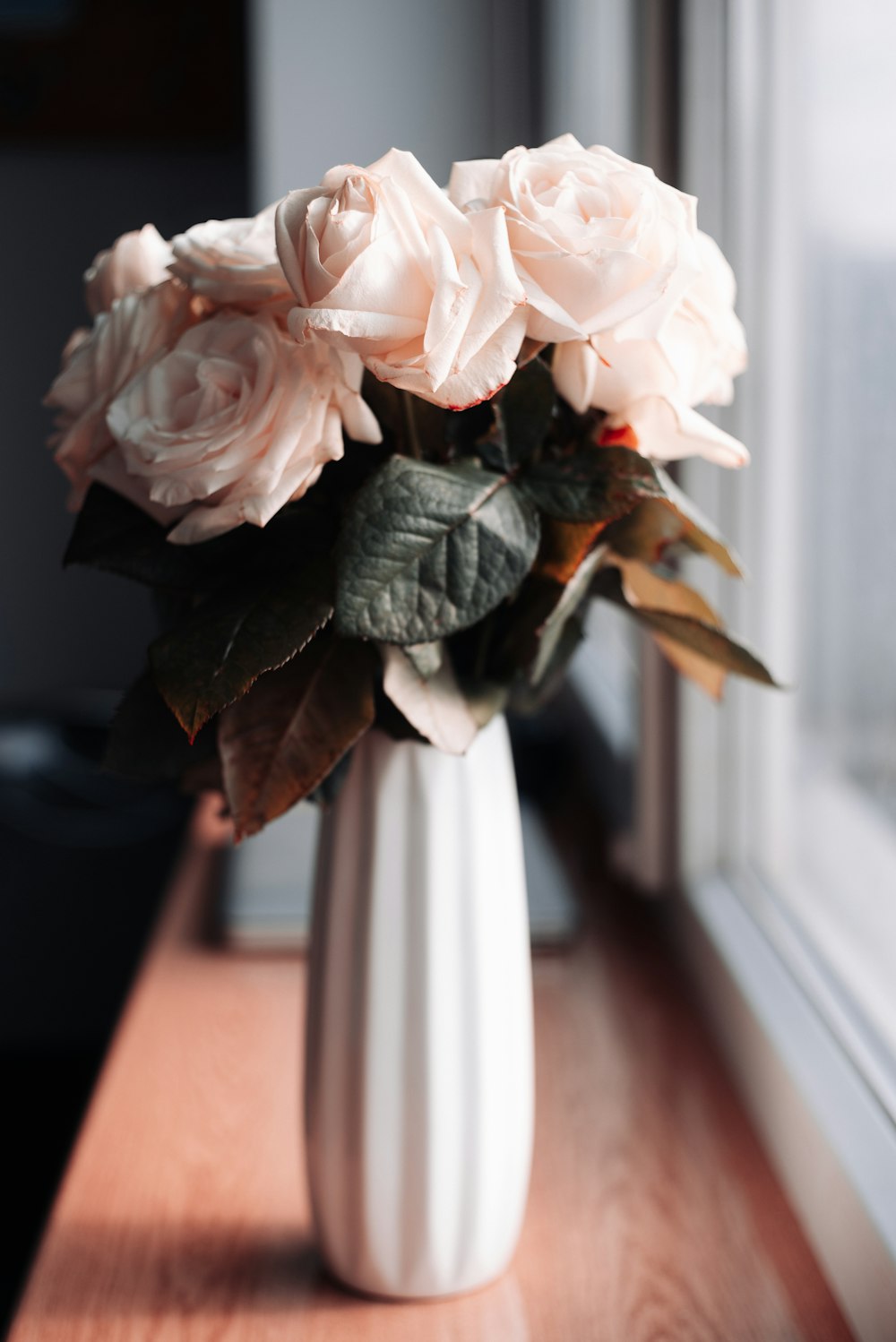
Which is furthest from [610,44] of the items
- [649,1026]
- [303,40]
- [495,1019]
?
[495,1019]

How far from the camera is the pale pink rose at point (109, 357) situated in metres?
0.46

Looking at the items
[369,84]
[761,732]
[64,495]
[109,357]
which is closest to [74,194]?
[64,495]

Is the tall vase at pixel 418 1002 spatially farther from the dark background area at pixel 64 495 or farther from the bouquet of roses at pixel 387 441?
the dark background area at pixel 64 495

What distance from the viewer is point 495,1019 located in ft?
1.78

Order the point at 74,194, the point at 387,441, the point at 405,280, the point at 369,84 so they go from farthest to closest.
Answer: the point at 74,194
the point at 369,84
the point at 387,441
the point at 405,280

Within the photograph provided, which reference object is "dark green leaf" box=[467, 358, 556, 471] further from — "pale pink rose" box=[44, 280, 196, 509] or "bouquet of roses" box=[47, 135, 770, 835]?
"pale pink rose" box=[44, 280, 196, 509]

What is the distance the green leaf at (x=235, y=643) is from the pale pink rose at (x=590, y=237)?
0.12 m

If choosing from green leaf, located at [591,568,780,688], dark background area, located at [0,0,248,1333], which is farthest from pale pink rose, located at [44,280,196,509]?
dark background area, located at [0,0,248,1333]

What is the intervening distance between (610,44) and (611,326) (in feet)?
3.75

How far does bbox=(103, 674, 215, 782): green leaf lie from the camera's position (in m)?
0.50

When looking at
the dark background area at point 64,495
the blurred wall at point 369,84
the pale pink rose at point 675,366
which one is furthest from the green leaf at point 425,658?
the dark background area at point 64,495

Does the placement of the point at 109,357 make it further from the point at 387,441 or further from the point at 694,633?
the point at 694,633

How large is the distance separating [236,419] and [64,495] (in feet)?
7.11

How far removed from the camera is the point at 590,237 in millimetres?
402
